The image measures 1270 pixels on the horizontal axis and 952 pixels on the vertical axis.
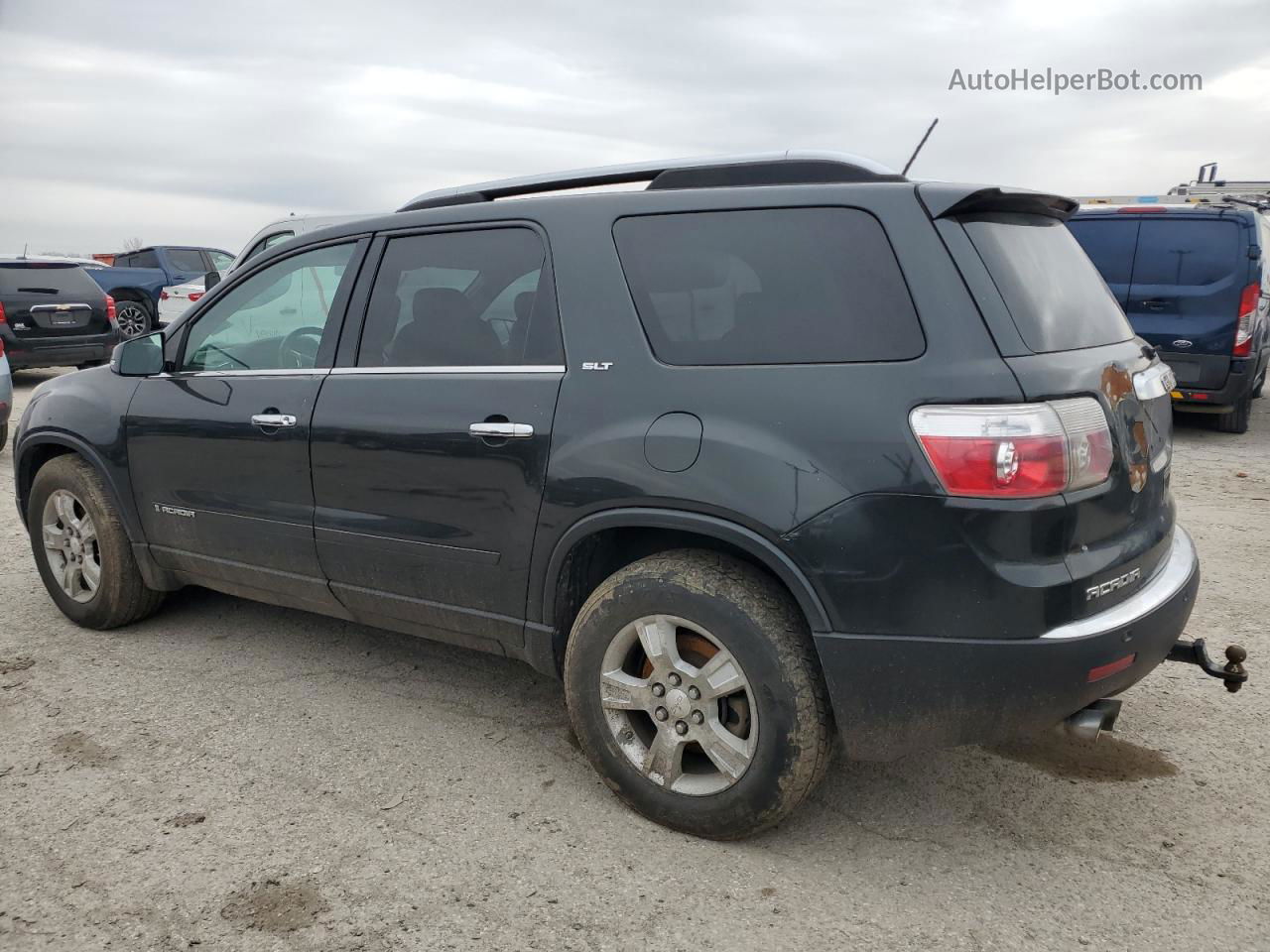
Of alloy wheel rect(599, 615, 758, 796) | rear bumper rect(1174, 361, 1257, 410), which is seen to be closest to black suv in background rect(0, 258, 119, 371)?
alloy wheel rect(599, 615, 758, 796)

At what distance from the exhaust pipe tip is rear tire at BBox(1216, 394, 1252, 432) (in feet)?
27.2

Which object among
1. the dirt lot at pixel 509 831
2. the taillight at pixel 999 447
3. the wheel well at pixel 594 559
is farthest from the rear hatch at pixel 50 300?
the taillight at pixel 999 447

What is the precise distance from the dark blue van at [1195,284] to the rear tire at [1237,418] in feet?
0.91

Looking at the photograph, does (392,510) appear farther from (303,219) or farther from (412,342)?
(303,219)

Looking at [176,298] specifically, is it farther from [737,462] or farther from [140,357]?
[737,462]

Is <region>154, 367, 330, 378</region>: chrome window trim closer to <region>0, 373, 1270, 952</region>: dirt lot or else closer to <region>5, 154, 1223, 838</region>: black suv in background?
<region>5, 154, 1223, 838</region>: black suv in background

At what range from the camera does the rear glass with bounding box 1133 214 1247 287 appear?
8977 millimetres

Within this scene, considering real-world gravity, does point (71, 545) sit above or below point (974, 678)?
below

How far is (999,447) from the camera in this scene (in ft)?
7.85

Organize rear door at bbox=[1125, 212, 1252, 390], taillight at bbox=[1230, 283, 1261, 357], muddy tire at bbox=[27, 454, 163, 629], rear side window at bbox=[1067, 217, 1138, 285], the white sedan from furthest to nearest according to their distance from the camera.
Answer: the white sedan → rear side window at bbox=[1067, 217, 1138, 285] → rear door at bbox=[1125, 212, 1252, 390] → taillight at bbox=[1230, 283, 1261, 357] → muddy tire at bbox=[27, 454, 163, 629]

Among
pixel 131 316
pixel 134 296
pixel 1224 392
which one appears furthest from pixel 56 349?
pixel 1224 392

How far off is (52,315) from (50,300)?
0.62 ft

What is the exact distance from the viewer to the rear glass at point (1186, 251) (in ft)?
29.5

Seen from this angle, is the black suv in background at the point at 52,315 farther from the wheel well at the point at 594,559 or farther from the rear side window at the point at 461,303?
the wheel well at the point at 594,559
